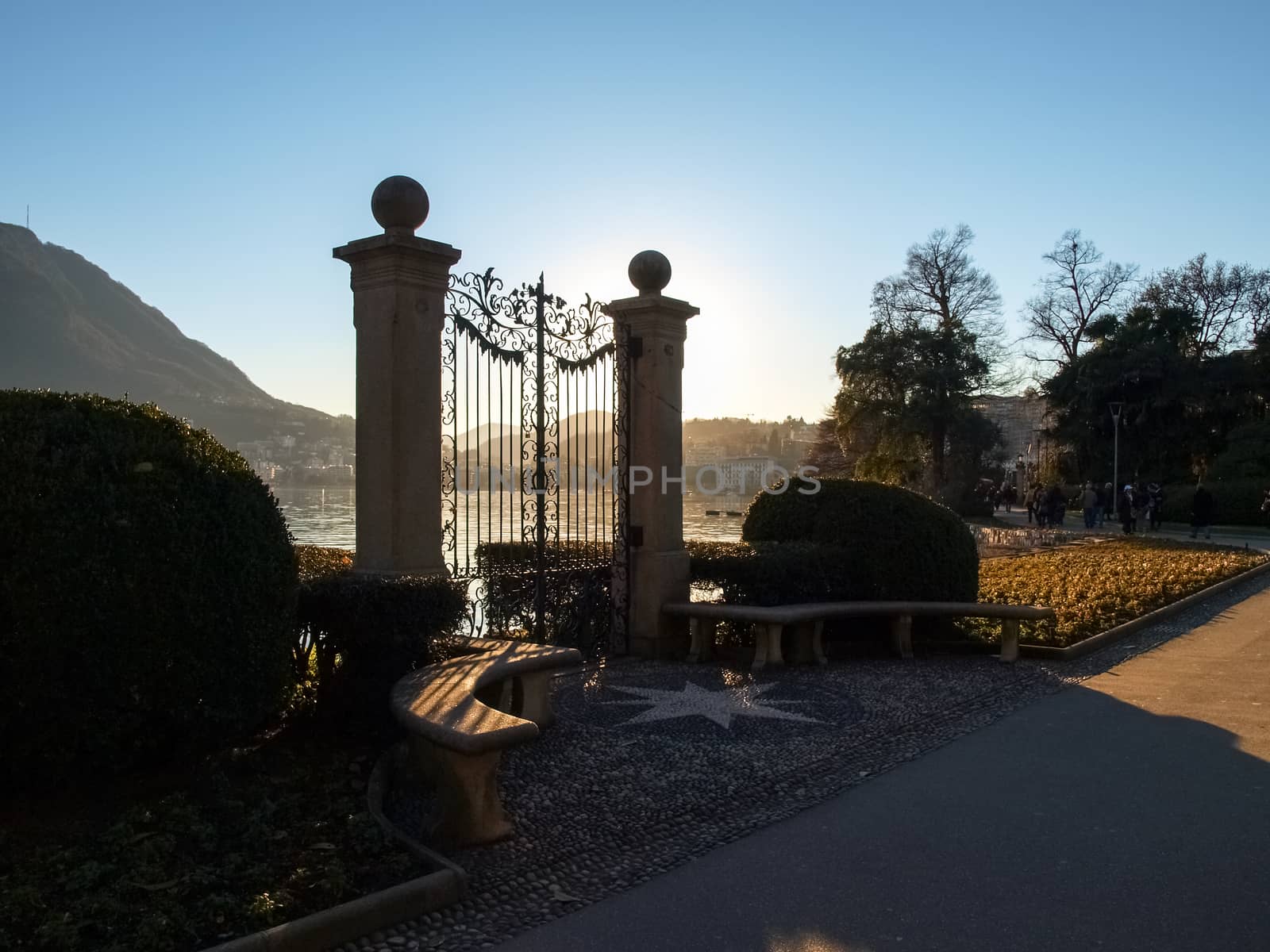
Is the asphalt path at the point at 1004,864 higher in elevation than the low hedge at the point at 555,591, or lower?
lower

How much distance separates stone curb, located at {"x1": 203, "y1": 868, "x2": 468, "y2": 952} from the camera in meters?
2.98

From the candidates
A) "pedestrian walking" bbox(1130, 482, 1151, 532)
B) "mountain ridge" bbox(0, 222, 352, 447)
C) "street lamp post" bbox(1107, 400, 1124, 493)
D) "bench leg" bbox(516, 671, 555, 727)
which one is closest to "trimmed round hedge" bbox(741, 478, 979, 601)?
"bench leg" bbox(516, 671, 555, 727)

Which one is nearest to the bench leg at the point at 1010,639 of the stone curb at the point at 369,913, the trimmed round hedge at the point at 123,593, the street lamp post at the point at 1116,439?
the stone curb at the point at 369,913

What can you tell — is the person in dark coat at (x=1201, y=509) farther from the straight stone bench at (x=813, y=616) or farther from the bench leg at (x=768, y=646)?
the bench leg at (x=768, y=646)

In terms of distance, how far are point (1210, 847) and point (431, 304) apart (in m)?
5.01

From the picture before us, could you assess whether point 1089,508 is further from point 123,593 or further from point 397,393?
point 123,593

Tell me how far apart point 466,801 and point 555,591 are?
4.07 m

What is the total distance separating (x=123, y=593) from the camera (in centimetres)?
390

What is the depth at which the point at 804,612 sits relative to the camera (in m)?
7.87

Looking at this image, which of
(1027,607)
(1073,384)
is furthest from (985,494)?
(1027,607)

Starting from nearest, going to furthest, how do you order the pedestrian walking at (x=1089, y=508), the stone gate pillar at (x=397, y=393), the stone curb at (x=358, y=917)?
the stone curb at (x=358, y=917) → the stone gate pillar at (x=397, y=393) → the pedestrian walking at (x=1089, y=508)

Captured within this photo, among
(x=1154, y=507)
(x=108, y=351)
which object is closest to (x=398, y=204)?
(x=1154, y=507)

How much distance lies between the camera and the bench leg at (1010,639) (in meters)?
8.44

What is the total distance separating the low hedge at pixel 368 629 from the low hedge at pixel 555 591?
162 cm
